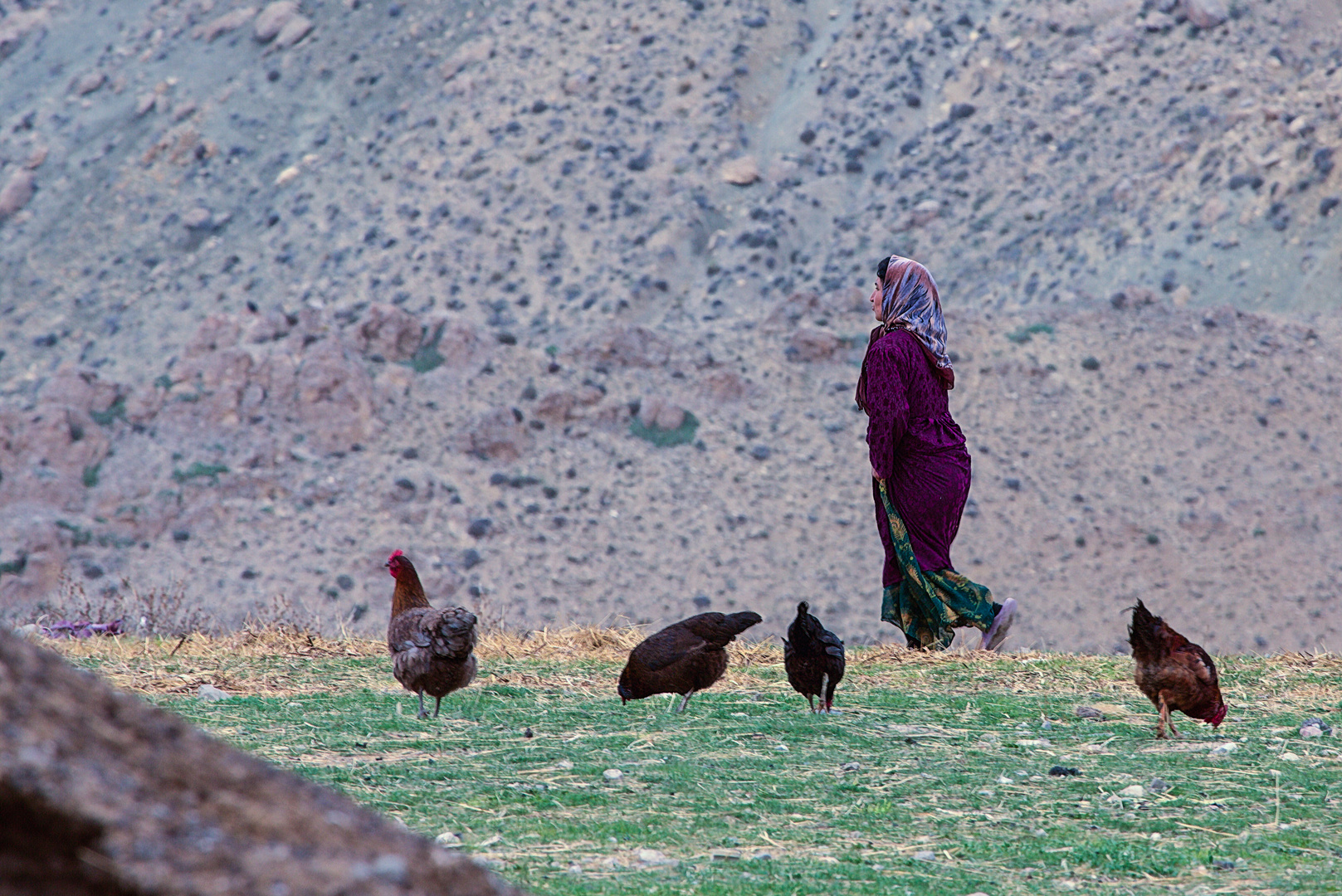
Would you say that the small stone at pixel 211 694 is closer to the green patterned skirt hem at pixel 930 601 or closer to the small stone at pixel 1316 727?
the green patterned skirt hem at pixel 930 601

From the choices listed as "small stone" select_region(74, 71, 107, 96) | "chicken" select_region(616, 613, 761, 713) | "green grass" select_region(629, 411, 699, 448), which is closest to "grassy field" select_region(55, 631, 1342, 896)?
"chicken" select_region(616, 613, 761, 713)

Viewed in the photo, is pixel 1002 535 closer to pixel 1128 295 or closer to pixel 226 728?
pixel 1128 295

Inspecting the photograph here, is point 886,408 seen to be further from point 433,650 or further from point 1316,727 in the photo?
point 433,650

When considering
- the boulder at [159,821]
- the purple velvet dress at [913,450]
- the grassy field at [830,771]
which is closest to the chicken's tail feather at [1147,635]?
the grassy field at [830,771]

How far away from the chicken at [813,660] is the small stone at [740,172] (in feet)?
60.7

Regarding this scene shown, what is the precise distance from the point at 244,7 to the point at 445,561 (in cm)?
1613

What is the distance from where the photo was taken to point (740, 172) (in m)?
23.9

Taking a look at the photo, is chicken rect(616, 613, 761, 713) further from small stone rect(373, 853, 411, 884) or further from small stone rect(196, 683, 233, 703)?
small stone rect(373, 853, 411, 884)

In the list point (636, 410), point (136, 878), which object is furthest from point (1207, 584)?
point (136, 878)

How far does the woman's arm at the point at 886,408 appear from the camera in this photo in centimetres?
802

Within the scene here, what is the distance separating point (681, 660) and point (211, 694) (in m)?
2.30

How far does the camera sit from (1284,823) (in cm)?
417

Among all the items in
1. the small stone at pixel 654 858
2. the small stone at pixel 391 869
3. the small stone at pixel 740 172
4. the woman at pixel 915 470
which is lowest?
the small stone at pixel 654 858

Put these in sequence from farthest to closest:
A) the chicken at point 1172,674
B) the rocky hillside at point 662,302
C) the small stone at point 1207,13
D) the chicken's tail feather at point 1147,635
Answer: the small stone at point 1207,13 < the rocky hillside at point 662,302 < the chicken's tail feather at point 1147,635 < the chicken at point 1172,674
